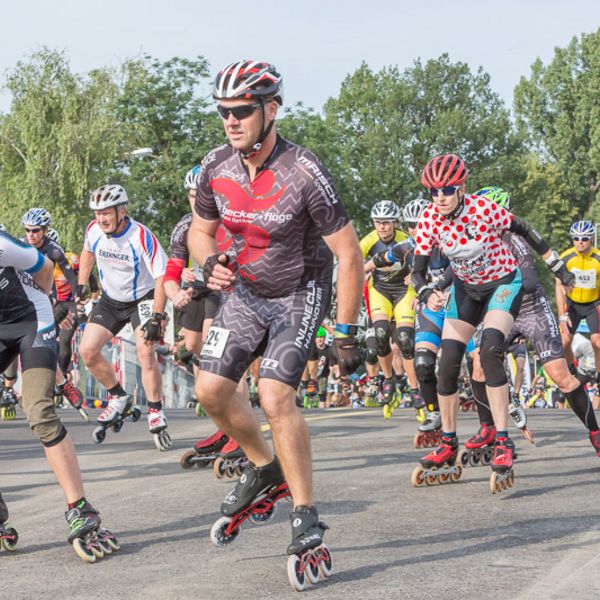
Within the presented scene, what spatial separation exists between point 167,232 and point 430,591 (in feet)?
160

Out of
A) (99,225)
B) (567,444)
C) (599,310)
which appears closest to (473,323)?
(567,444)

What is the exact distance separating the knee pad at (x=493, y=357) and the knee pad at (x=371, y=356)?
27.5 feet

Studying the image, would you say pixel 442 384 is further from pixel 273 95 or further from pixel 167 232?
pixel 167 232

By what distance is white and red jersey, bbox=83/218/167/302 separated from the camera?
12531 mm

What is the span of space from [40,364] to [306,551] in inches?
82.4

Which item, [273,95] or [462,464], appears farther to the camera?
[462,464]

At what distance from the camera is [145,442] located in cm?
1369

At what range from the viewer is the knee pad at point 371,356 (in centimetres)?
1813

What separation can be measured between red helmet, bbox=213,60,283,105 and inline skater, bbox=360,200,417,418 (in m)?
8.48

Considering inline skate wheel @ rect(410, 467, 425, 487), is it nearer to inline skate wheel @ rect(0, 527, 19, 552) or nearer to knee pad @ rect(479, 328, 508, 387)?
knee pad @ rect(479, 328, 508, 387)

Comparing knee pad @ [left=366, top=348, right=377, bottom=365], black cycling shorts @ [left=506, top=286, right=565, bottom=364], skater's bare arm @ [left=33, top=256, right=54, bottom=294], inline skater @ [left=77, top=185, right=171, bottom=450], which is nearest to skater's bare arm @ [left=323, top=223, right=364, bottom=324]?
skater's bare arm @ [left=33, top=256, right=54, bottom=294]

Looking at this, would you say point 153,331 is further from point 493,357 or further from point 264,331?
point 264,331

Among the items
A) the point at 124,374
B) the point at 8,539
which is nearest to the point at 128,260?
the point at 8,539

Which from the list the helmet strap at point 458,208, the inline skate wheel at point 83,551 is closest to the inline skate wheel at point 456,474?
the helmet strap at point 458,208
